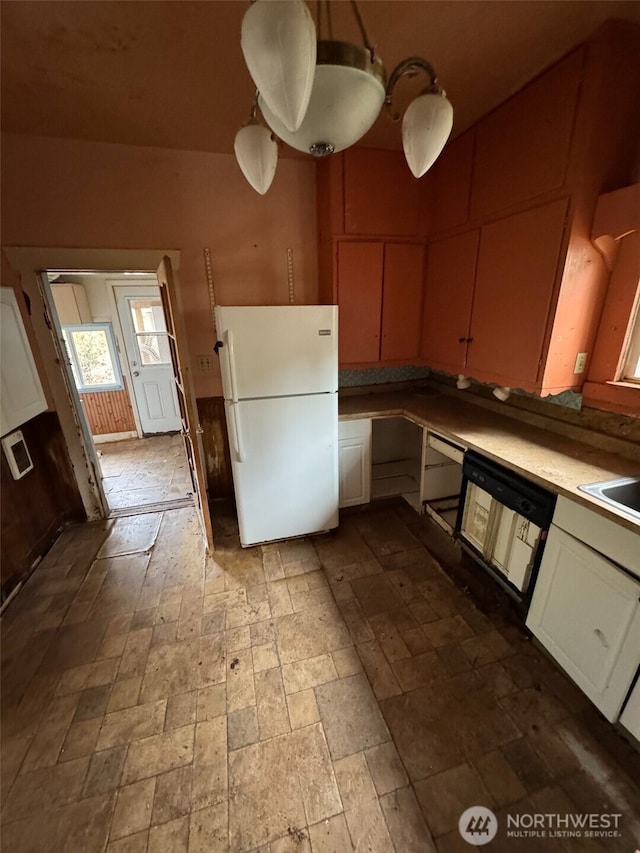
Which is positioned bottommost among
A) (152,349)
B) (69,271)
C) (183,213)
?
(152,349)

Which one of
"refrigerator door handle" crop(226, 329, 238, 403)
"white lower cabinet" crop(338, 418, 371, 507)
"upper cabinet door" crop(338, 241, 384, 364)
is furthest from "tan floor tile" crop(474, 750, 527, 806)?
"upper cabinet door" crop(338, 241, 384, 364)

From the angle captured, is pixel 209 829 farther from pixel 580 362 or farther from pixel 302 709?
pixel 580 362

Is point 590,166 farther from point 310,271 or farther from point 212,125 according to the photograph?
point 212,125

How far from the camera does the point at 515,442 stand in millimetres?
1941

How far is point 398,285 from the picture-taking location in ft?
8.71

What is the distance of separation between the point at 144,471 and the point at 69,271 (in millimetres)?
2112

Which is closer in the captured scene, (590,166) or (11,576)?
(590,166)

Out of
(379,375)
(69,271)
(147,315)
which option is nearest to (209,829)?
(379,375)

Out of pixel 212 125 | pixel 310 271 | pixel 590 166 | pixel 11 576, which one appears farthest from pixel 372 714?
pixel 212 125

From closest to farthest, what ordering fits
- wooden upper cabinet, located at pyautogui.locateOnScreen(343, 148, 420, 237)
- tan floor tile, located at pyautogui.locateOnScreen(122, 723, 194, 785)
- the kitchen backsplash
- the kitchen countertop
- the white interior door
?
1. tan floor tile, located at pyautogui.locateOnScreen(122, 723, 194, 785)
2. the kitchen countertop
3. wooden upper cabinet, located at pyautogui.locateOnScreen(343, 148, 420, 237)
4. the kitchen backsplash
5. the white interior door

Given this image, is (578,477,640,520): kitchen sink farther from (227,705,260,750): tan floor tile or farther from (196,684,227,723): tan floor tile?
(196,684,227,723): tan floor tile

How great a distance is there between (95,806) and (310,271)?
312 cm

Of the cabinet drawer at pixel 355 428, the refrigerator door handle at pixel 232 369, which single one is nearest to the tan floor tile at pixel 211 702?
the refrigerator door handle at pixel 232 369

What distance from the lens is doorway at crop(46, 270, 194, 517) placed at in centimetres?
424
